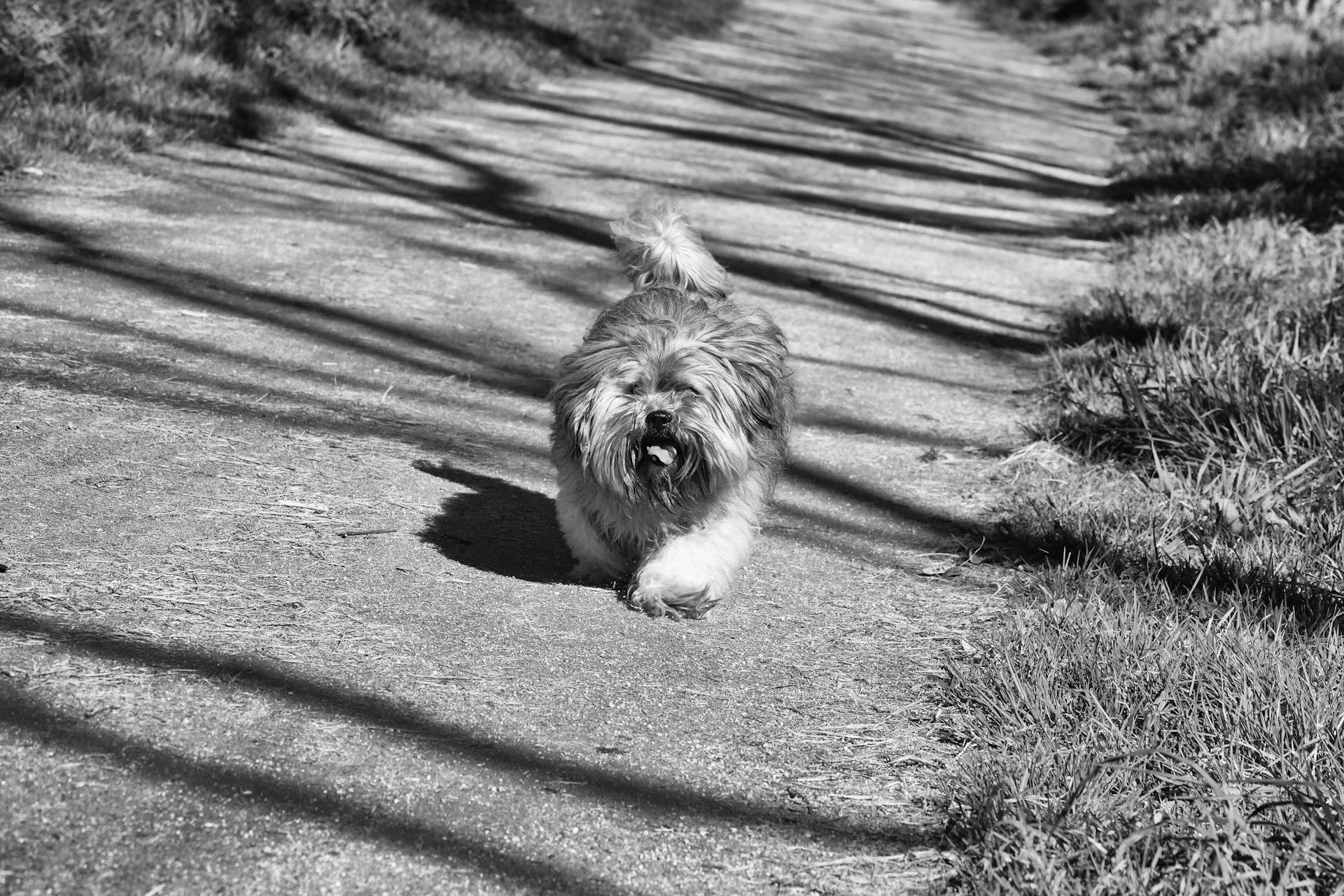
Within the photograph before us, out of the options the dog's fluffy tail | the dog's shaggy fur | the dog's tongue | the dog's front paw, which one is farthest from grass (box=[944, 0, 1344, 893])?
the dog's fluffy tail

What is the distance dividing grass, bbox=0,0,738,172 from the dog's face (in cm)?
557

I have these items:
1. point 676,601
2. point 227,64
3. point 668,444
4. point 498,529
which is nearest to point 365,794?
point 676,601

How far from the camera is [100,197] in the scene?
27.5ft

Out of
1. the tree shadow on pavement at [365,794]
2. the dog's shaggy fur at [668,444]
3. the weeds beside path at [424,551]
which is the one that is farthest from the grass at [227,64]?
the tree shadow on pavement at [365,794]

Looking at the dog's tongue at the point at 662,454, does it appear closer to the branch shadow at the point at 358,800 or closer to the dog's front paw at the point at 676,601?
the dog's front paw at the point at 676,601

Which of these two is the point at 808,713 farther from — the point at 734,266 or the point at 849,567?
the point at 734,266

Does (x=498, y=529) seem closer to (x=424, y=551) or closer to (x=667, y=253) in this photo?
(x=424, y=551)

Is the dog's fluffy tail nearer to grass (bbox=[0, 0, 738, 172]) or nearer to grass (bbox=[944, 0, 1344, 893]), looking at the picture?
grass (bbox=[944, 0, 1344, 893])

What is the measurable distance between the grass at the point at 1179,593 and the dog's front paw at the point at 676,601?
31.7 inches

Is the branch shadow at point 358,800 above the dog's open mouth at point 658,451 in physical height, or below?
below

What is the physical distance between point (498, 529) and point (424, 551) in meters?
0.44

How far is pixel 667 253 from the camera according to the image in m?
5.21

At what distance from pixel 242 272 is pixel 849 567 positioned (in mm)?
4095

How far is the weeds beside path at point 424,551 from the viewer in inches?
121
